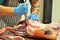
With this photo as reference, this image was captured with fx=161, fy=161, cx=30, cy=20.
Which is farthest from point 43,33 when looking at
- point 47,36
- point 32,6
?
point 32,6

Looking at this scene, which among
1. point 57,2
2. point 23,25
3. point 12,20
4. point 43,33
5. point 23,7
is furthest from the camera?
point 57,2

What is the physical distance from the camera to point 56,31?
924mm

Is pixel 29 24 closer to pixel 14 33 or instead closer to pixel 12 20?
pixel 14 33

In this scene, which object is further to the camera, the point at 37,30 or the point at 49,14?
the point at 49,14

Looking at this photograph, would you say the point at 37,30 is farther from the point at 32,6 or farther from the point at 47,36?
the point at 32,6

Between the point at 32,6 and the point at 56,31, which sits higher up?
the point at 32,6

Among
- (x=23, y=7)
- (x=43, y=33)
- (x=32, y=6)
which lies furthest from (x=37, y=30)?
(x=32, y=6)

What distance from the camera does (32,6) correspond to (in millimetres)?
1651

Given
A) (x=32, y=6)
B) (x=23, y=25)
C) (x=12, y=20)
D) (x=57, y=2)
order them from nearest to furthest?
(x=23, y=25)
(x=12, y=20)
(x=32, y=6)
(x=57, y=2)

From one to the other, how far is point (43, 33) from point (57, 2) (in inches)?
54.6

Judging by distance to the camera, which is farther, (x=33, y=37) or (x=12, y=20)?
(x=12, y=20)

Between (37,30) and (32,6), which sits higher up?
(32,6)

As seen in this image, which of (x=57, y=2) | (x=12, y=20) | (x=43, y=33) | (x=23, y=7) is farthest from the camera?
(x=57, y=2)

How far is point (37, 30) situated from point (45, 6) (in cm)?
136
